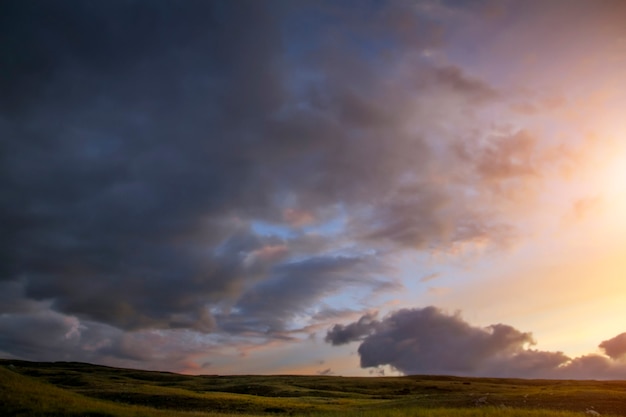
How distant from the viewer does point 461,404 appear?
63.3 m

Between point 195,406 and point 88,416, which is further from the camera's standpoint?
point 195,406

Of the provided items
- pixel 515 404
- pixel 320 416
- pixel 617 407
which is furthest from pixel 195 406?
pixel 617 407

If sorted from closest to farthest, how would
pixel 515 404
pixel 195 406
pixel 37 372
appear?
pixel 515 404 → pixel 195 406 → pixel 37 372

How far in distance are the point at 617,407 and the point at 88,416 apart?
60.0 meters

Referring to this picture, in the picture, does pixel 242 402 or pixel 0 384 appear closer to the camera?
pixel 0 384

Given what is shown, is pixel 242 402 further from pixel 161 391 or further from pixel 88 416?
pixel 88 416

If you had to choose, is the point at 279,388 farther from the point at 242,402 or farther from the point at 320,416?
the point at 320,416

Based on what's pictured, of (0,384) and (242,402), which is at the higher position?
(0,384)

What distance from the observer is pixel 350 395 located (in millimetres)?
121750

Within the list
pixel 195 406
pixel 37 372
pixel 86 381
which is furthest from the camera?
pixel 37 372

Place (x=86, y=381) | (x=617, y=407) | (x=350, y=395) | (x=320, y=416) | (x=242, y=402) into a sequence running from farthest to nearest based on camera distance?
(x=86, y=381), (x=350, y=395), (x=242, y=402), (x=617, y=407), (x=320, y=416)

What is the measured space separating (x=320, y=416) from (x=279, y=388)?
8843cm

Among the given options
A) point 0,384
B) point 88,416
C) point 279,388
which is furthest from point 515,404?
point 279,388

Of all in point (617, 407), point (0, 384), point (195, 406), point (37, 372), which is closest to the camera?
point (0, 384)
